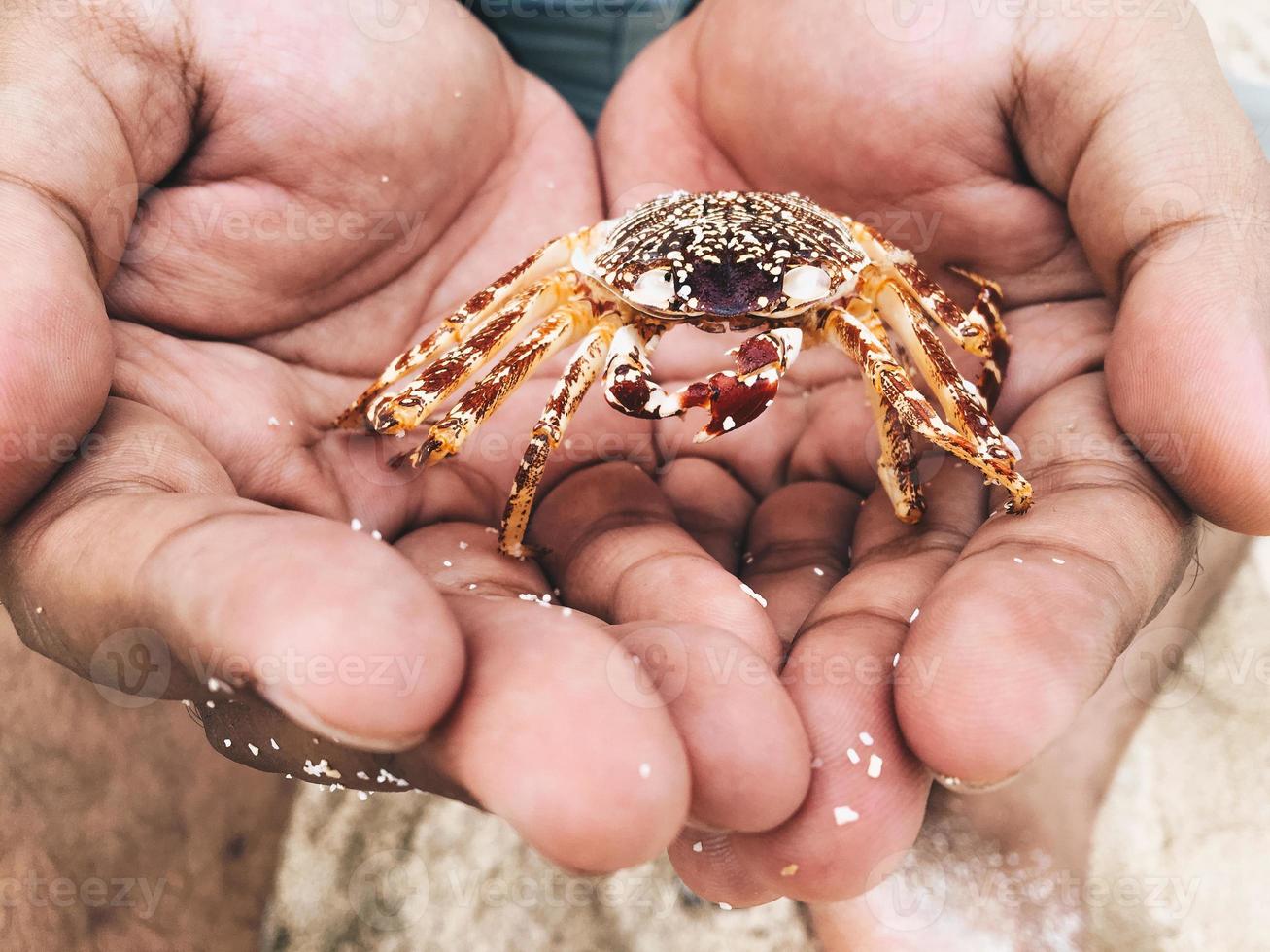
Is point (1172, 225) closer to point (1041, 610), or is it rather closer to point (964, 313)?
point (964, 313)

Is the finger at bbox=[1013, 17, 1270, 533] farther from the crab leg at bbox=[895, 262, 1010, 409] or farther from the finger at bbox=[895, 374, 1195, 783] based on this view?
the crab leg at bbox=[895, 262, 1010, 409]

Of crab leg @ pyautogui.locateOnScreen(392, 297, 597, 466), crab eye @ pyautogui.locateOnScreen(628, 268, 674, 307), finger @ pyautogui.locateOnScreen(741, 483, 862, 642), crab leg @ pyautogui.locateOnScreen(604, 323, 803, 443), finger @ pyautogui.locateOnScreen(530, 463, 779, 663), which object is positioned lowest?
finger @ pyautogui.locateOnScreen(741, 483, 862, 642)

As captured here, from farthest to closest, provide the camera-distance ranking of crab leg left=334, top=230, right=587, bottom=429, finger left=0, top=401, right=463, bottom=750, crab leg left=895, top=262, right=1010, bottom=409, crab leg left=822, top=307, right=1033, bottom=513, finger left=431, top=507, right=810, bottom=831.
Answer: crab leg left=334, top=230, right=587, bottom=429
crab leg left=895, top=262, right=1010, bottom=409
crab leg left=822, top=307, right=1033, bottom=513
finger left=431, top=507, right=810, bottom=831
finger left=0, top=401, right=463, bottom=750

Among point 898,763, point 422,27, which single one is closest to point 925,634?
point 898,763

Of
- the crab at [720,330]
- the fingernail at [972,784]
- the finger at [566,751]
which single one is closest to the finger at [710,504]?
the crab at [720,330]

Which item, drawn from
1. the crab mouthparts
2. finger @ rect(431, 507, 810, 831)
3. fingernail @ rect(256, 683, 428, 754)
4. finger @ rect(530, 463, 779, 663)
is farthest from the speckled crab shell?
fingernail @ rect(256, 683, 428, 754)

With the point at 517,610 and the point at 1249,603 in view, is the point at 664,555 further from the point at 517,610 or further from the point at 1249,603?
the point at 1249,603
